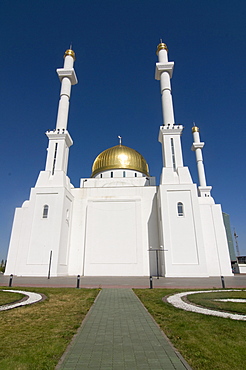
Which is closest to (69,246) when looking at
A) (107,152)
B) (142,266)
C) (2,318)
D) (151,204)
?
(142,266)

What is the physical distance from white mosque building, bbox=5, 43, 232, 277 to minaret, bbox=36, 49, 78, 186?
0.10 metres

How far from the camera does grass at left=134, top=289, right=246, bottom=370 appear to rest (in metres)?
3.48

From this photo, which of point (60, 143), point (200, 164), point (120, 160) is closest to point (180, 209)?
point (200, 164)

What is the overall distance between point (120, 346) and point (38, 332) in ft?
6.29

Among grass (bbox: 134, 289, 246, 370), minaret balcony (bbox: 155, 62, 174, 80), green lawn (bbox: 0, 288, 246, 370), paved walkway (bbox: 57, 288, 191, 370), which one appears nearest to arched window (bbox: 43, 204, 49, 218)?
green lawn (bbox: 0, 288, 246, 370)

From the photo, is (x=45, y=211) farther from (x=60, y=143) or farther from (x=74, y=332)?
(x=74, y=332)

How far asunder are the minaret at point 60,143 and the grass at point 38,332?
15.7 m

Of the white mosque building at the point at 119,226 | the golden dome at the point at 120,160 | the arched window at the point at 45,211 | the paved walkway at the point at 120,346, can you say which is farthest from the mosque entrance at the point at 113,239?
the paved walkway at the point at 120,346

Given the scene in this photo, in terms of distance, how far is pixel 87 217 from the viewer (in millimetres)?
23312

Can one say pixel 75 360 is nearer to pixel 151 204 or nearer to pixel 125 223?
pixel 125 223

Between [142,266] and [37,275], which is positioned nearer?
[37,275]

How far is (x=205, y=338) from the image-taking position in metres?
4.49

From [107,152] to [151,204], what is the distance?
1188 centimetres

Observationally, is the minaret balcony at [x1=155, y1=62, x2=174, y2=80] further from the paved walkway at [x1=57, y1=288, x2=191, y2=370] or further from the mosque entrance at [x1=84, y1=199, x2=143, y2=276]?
the paved walkway at [x1=57, y1=288, x2=191, y2=370]
